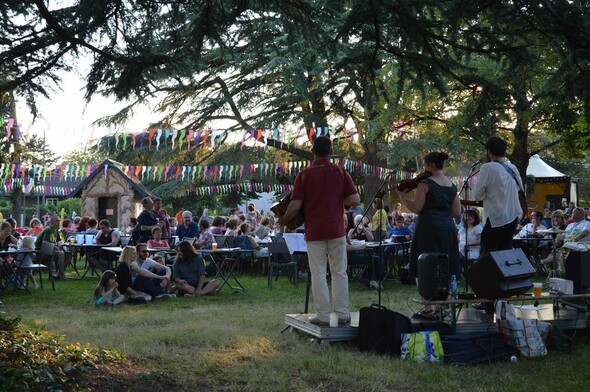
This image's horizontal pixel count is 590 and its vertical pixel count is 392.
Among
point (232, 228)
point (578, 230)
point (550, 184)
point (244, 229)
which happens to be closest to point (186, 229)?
point (232, 228)

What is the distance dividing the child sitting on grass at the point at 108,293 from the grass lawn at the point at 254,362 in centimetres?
100

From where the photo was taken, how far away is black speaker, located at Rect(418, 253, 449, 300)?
650cm

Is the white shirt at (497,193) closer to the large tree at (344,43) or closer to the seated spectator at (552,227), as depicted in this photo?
the large tree at (344,43)

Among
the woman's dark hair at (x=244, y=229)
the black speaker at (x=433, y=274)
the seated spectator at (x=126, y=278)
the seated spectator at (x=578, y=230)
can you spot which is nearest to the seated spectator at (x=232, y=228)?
the woman's dark hair at (x=244, y=229)

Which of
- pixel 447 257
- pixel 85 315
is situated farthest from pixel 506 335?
pixel 85 315

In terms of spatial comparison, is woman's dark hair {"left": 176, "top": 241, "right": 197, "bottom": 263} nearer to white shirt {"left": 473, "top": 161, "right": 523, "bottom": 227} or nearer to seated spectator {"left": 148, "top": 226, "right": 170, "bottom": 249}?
seated spectator {"left": 148, "top": 226, "right": 170, "bottom": 249}

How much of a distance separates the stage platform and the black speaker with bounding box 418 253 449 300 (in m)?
0.54

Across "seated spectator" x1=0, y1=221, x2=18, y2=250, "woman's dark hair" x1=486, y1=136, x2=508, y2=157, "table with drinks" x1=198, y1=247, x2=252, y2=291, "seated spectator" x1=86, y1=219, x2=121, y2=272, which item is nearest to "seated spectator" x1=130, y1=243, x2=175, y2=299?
"table with drinks" x1=198, y1=247, x2=252, y2=291

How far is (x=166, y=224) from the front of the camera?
16188mm

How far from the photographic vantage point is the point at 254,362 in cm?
607

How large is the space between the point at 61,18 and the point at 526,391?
171 inches

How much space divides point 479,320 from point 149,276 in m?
5.98

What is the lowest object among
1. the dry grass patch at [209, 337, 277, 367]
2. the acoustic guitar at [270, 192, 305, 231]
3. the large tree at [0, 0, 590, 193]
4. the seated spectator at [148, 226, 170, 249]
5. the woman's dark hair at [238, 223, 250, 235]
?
the dry grass patch at [209, 337, 277, 367]

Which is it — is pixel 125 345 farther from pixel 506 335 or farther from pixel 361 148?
pixel 361 148
